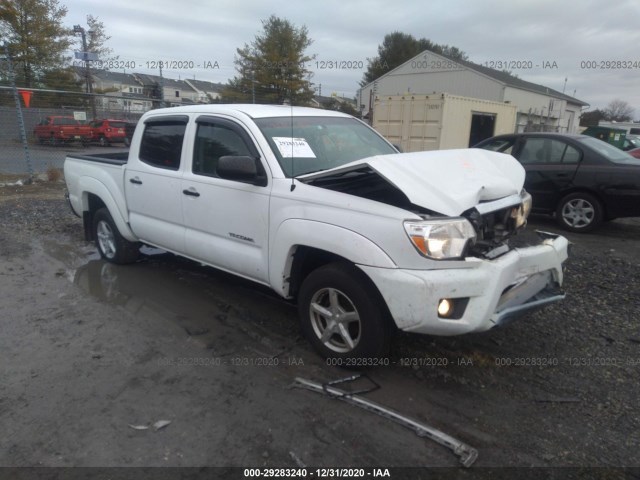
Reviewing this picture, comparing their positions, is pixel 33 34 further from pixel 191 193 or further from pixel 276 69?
pixel 191 193

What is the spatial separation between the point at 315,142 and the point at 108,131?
1853 centimetres

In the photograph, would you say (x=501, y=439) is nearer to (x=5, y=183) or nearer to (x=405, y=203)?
(x=405, y=203)

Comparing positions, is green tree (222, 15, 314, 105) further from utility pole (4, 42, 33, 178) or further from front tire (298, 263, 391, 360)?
front tire (298, 263, 391, 360)

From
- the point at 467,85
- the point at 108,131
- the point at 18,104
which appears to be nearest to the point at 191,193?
the point at 18,104

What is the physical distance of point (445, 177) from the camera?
3.03 m

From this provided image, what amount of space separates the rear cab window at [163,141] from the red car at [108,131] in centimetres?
1553

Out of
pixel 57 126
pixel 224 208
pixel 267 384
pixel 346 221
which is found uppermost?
pixel 57 126

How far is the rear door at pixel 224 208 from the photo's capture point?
3.58 metres

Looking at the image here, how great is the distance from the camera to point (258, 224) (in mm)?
3557

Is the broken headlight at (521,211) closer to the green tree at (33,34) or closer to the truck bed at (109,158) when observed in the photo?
Result: the truck bed at (109,158)

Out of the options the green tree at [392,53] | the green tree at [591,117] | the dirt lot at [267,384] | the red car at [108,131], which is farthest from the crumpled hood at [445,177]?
the green tree at [591,117]

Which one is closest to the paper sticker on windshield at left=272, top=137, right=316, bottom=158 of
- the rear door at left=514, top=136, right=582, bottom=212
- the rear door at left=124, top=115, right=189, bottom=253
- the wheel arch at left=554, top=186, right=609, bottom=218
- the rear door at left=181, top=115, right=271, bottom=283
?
the rear door at left=181, top=115, right=271, bottom=283

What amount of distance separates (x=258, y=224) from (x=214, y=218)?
1.89 ft

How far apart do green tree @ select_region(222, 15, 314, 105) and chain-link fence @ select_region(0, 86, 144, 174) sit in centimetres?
439
